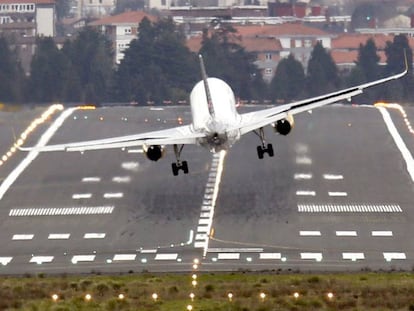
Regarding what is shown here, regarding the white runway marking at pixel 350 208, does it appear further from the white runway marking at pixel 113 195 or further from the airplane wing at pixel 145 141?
the white runway marking at pixel 113 195

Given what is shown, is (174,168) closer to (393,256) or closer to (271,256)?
(271,256)

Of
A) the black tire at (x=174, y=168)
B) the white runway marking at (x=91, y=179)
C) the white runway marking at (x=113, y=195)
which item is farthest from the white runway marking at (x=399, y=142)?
the white runway marking at (x=91, y=179)

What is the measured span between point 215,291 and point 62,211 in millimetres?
32159

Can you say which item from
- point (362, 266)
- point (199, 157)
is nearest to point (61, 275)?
point (362, 266)

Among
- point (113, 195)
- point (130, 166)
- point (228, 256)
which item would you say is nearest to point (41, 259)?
point (228, 256)

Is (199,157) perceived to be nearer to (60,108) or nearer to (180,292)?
(60,108)

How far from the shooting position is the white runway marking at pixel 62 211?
132m

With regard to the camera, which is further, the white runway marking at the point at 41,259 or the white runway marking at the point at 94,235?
the white runway marking at the point at 94,235

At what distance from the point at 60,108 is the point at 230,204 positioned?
180ft

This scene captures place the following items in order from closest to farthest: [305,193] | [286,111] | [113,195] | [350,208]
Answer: [286,111] → [350,208] → [305,193] → [113,195]

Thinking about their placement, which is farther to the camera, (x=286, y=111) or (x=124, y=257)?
(x=286, y=111)

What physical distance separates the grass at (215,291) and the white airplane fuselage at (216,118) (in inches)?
584

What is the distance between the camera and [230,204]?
133 metres

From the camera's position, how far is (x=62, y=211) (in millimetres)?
132625
